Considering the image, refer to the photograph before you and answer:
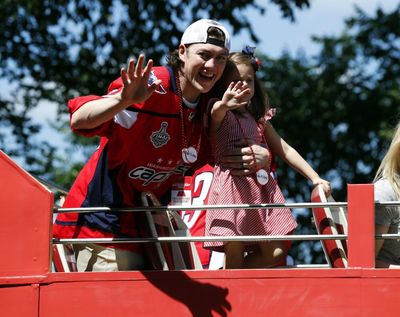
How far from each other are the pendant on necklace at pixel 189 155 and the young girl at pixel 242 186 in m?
0.24

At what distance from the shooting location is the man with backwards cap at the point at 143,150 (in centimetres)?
477

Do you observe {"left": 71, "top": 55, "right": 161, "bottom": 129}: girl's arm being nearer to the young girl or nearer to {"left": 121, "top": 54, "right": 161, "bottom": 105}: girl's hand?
{"left": 121, "top": 54, "right": 161, "bottom": 105}: girl's hand

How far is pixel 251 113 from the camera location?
17.5 feet

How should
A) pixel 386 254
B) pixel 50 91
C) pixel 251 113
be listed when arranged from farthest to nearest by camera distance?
pixel 50 91
pixel 251 113
pixel 386 254

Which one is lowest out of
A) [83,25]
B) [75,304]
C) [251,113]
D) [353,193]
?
[75,304]

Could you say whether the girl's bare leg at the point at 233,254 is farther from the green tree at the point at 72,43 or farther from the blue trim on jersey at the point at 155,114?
the green tree at the point at 72,43

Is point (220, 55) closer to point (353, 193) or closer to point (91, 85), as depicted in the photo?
point (353, 193)

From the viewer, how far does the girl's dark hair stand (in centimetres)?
524

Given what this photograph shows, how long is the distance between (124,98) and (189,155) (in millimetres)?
668

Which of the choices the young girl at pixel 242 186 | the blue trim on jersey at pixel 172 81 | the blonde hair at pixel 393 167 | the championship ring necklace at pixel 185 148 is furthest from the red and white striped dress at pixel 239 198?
the blonde hair at pixel 393 167

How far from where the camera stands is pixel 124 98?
432 cm

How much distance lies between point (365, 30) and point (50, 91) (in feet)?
34.1

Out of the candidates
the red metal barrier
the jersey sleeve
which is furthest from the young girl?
the red metal barrier

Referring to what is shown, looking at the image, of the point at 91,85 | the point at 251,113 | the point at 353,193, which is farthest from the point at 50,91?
the point at 353,193
